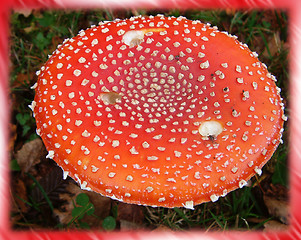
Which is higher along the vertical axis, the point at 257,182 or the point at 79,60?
the point at 79,60

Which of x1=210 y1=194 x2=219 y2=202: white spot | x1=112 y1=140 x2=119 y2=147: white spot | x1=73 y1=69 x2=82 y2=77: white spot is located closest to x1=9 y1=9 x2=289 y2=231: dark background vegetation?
x1=210 y1=194 x2=219 y2=202: white spot

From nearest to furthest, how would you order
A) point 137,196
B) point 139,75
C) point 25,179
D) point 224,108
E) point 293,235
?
point 137,196 → point 224,108 → point 139,75 → point 293,235 → point 25,179

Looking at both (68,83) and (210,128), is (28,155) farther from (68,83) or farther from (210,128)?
(210,128)

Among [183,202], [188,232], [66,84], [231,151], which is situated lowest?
[188,232]

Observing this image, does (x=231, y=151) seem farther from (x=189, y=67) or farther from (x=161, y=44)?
(x=161, y=44)

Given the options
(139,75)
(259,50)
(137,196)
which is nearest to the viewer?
(137,196)

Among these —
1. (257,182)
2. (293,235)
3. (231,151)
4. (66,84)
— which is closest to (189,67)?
(231,151)

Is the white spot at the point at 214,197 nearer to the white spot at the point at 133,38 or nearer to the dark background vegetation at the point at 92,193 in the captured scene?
the dark background vegetation at the point at 92,193
